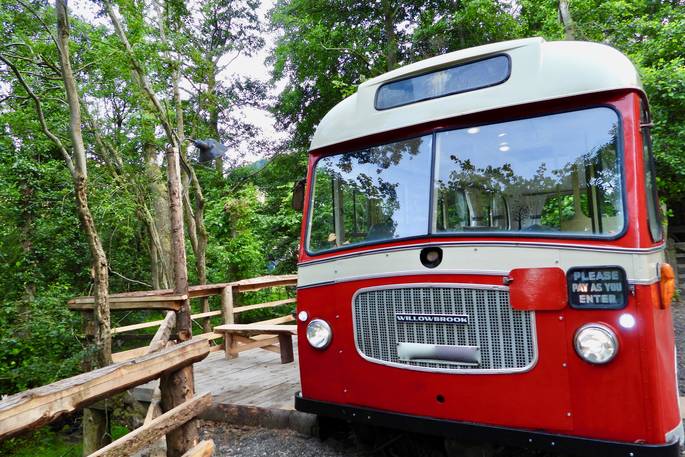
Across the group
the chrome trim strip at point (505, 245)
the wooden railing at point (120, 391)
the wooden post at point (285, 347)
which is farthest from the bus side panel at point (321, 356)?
the wooden post at point (285, 347)

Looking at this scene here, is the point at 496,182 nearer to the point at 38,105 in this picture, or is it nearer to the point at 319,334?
Answer: the point at 319,334

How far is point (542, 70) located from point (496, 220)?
2.92ft

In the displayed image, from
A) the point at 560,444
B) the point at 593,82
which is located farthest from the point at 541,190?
the point at 560,444

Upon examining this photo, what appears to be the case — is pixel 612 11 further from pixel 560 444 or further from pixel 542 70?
pixel 560 444

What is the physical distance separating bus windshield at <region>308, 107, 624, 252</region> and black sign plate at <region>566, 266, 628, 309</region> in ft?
0.67

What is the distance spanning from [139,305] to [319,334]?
277 cm

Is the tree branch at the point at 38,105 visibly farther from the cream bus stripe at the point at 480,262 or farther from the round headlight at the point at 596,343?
the round headlight at the point at 596,343

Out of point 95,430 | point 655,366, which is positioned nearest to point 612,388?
point 655,366

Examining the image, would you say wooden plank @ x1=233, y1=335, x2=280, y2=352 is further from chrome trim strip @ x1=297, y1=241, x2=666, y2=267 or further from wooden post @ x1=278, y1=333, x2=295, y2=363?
chrome trim strip @ x1=297, y1=241, x2=666, y2=267

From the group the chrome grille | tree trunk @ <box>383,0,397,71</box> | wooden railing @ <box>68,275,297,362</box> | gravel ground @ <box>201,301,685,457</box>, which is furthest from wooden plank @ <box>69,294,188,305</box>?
tree trunk @ <box>383,0,397,71</box>

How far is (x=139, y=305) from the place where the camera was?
203 inches

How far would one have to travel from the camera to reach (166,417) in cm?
292

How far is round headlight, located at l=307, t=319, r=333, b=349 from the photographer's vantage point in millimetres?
3234

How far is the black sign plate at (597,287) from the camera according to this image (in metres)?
2.33
